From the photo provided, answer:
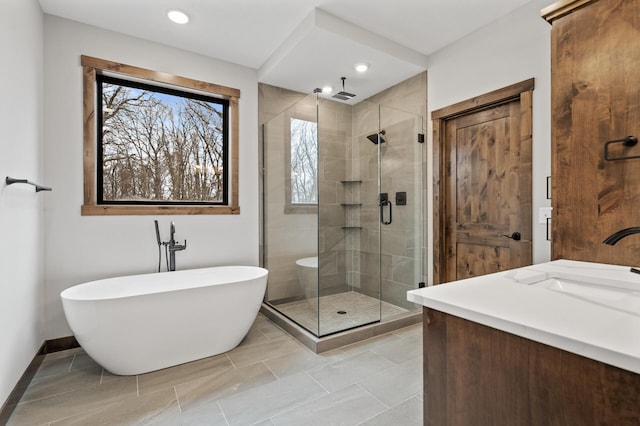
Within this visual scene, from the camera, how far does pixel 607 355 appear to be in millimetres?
640

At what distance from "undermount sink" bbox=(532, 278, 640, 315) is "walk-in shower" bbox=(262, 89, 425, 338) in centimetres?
188

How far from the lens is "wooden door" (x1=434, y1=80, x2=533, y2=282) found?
2.46 metres

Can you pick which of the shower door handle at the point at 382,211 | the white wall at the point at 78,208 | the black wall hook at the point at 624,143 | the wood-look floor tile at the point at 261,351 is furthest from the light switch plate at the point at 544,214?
the white wall at the point at 78,208

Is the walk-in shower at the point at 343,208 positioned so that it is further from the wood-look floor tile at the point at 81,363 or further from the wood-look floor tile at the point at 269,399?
the wood-look floor tile at the point at 81,363

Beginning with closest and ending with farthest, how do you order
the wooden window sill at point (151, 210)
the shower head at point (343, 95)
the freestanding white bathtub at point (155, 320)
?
the freestanding white bathtub at point (155, 320) < the wooden window sill at point (151, 210) < the shower head at point (343, 95)

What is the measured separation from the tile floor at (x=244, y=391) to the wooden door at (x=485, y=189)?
1.04 meters

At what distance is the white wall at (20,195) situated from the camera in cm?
173

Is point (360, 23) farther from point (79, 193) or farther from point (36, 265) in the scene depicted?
point (36, 265)

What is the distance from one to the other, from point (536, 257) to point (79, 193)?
361cm

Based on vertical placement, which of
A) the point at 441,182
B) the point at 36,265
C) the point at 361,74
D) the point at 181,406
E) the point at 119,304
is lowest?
the point at 181,406

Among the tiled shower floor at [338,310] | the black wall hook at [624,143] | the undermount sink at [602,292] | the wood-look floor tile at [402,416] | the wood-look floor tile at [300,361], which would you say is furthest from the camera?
the tiled shower floor at [338,310]

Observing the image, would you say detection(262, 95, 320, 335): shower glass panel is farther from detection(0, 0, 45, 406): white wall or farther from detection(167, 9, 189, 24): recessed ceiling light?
detection(0, 0, 45, 406): white wall

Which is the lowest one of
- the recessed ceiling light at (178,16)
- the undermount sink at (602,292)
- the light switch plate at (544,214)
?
the undermount sink at (602,292)

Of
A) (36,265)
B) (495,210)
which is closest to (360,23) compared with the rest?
(495,210)
